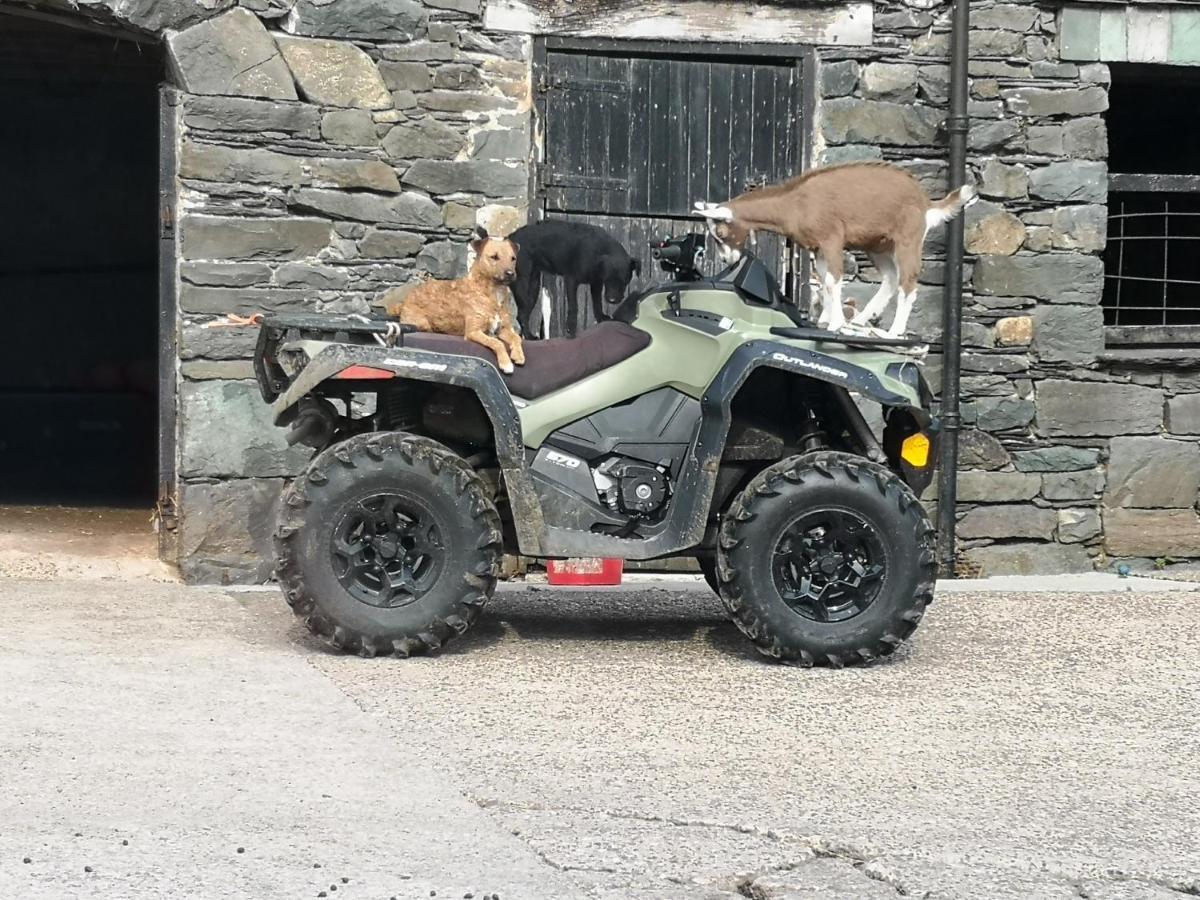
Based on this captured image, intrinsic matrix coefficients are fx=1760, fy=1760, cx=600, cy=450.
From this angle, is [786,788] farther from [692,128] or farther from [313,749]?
[692,128]

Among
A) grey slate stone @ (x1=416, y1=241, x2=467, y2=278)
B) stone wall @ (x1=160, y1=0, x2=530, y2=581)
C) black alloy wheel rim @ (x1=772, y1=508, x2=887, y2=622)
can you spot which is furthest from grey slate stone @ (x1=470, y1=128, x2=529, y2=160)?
black alloy wheel rim @ (x1=772, y1=508, x2=887, y2=622)

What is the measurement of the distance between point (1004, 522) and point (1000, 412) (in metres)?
0.56

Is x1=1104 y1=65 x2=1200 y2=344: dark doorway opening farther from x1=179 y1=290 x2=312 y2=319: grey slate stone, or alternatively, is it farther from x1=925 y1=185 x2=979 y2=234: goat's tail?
x1=179 y1=290 x2=312 y2=319: grey slate stone

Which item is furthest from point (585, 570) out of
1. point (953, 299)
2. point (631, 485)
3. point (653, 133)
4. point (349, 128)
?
point (953, 299)

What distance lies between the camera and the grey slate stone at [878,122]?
342 inches

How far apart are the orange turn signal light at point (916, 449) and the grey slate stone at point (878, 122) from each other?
8.63ft

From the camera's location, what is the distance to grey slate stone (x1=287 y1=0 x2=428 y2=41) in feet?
27.0

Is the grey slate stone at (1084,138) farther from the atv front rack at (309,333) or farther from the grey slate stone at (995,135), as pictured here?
the atv front rack at (309,333)

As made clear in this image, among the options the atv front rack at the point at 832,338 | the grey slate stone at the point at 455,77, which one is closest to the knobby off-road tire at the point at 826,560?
the atv front rack at the point at 832,338

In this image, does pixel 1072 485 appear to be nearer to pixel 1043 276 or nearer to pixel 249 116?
pixel 1043 276

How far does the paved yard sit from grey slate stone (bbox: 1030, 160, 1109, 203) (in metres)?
2.69

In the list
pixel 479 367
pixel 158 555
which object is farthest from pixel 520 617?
pixel 158 555

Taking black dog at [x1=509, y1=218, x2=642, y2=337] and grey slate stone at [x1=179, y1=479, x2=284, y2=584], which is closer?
black dog at [x1=509, y1=218, x2=642, y2=337]

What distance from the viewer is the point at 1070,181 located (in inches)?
352
